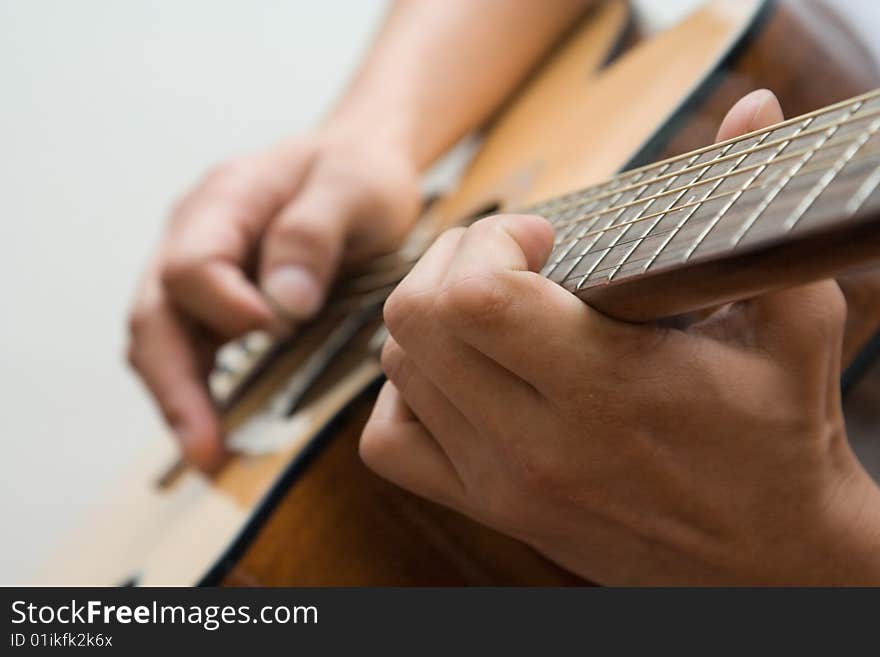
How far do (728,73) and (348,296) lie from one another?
12.4 inches

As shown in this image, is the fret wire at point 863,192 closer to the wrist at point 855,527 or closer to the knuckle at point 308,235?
the wrist at point 855,527

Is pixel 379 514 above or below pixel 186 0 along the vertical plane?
below

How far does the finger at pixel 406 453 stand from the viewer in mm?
415

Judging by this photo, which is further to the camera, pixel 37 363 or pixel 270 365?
pixel 37 363

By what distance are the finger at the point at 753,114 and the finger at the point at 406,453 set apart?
7.0 inches

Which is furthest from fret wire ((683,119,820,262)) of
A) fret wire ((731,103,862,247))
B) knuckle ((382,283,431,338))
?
knuckle ((382,283,431,338))

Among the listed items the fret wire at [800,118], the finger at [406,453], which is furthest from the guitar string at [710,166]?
the finger at [406,453]

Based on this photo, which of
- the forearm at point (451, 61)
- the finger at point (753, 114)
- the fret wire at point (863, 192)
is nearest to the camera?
the fret wire at point (863, 192)

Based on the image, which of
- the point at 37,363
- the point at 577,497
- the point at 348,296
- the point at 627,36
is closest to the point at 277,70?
the point at 37,363

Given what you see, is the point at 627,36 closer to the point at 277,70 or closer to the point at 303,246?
the point at 303,246

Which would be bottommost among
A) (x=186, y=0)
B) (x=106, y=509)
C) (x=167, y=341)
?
(x=106, y=509)

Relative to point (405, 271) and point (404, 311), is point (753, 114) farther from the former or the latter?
point (405, 271)

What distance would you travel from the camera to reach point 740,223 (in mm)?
271

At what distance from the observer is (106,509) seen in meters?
0.90
